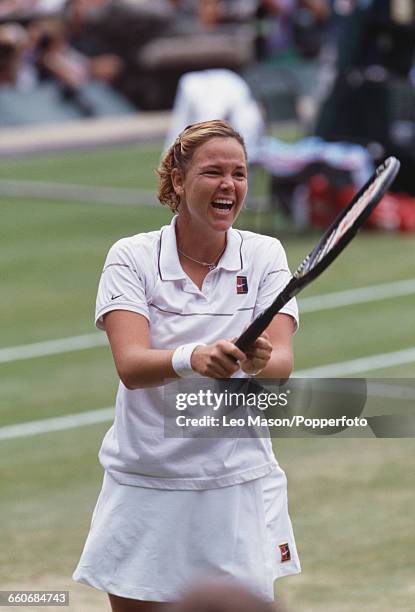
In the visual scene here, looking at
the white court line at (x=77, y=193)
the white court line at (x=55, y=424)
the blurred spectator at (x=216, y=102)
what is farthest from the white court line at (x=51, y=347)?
the white court line at (x=77, y=193)

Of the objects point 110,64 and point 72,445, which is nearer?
point 72,445

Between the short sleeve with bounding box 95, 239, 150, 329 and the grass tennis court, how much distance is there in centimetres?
260

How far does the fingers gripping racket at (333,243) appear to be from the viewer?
4.03 meters

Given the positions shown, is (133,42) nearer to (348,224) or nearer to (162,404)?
(162,404)

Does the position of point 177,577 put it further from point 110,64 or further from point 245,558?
point 110,64

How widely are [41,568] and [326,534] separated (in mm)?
1488

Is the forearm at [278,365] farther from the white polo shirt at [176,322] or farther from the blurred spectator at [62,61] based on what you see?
the blurred spectator at [62,61]

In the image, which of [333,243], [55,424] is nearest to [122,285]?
[333,243]

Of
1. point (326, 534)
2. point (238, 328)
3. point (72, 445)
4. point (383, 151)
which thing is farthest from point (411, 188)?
point (238, 328)

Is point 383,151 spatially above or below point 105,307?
above

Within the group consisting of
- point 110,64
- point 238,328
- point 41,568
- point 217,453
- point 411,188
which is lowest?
point 41,568

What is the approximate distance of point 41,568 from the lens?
7328mm

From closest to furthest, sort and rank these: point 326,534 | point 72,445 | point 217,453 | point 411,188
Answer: point 217,453, point 326,534, point 72,445, point 411,188

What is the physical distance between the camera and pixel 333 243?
410 centimetres
